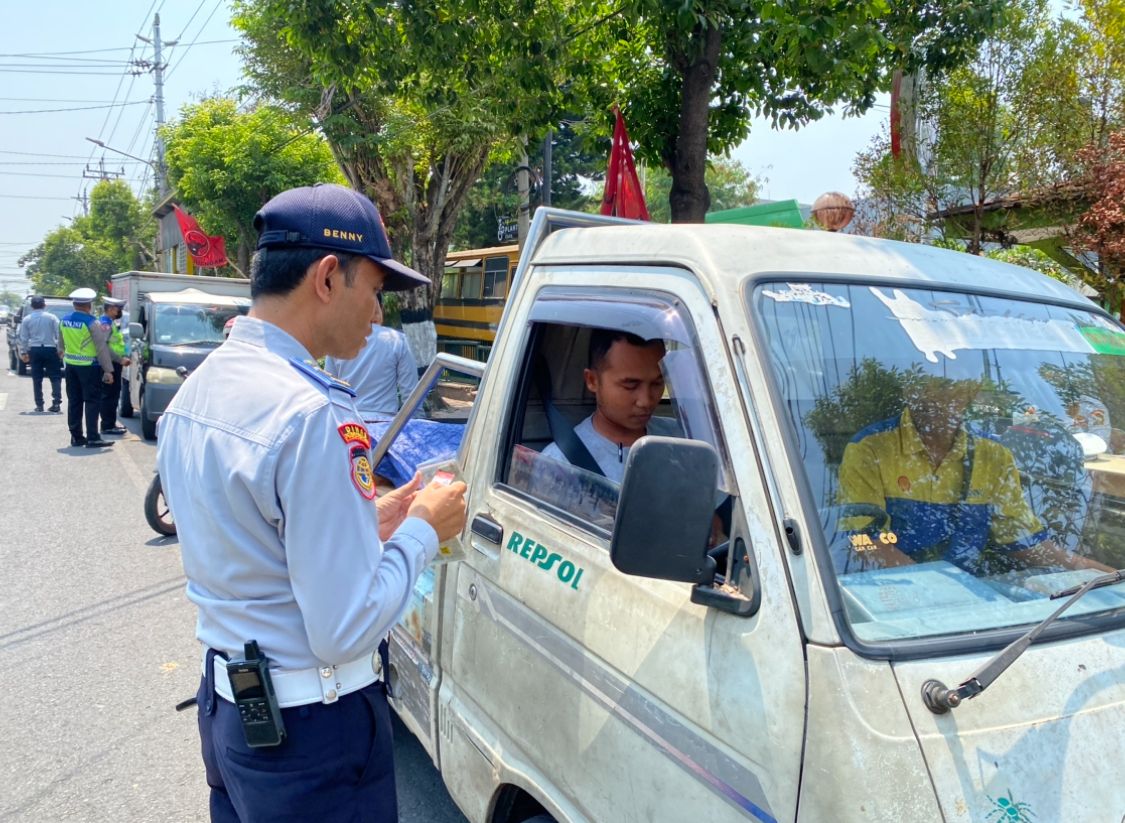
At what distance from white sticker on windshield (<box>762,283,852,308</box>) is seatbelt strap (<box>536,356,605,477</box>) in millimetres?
796

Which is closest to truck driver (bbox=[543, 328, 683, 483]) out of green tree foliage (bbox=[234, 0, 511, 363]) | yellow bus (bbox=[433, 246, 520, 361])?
green tree foliage (bbox=[234, 0, 511, 363])

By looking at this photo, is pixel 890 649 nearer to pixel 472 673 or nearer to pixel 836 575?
pixel 836 575

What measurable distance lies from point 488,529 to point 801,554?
1086 mm

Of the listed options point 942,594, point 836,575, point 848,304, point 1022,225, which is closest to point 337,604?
point 836,575

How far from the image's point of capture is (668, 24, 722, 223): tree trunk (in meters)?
6.28

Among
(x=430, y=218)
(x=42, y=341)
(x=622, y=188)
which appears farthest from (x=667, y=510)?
(x=430, y=218)

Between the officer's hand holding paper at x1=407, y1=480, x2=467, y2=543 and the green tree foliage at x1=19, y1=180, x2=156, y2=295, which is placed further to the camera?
the green tree foliage at x1=19, y1=180, x2=156, y2=295

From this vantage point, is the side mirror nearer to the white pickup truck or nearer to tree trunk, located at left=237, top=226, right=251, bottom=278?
the white pickup truck

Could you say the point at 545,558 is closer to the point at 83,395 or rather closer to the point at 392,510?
the point at 392,510

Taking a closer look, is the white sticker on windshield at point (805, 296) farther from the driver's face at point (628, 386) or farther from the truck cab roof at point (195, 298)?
the truck cab roof at point (195, 298)

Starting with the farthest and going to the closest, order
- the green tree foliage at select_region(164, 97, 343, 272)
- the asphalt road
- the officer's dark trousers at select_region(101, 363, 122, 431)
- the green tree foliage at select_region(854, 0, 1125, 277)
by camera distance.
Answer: the green tree foliage at select_region(164, 97, 343, 272), the officer's dark trousers at select_region(101, 363, 122, 431), the green tree foliage at select_region(854, 0, 1125, 277), the asphalt road

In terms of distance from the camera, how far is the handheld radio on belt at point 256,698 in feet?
4.99

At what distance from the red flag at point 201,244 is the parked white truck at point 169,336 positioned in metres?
13.8

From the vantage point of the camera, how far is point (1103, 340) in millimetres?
2182
